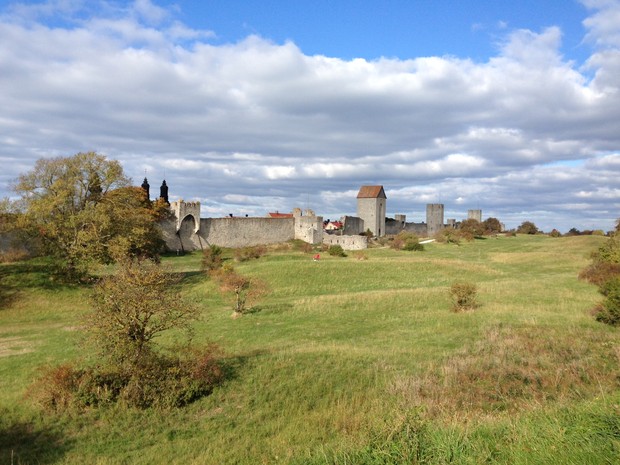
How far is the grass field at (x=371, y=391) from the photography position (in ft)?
21.9

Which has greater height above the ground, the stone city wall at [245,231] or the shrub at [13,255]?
the stone city wall at [245,231]

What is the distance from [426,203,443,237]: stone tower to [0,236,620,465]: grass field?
61765mm

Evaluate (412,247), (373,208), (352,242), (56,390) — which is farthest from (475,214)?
(56,390)

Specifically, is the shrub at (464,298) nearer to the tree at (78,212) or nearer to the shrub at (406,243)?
the tree at (78,212)

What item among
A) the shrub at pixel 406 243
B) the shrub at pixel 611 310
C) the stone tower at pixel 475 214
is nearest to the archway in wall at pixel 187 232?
the shrub at pixel 406 243

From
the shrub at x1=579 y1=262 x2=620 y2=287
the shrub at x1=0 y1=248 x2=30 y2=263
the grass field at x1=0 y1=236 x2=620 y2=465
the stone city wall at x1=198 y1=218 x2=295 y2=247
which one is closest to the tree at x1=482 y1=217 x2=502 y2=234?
the stone city wall at x1=198 y1=218 x2=295 y2=247

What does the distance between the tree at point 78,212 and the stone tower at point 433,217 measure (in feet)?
205

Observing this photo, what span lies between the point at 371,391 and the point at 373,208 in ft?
217

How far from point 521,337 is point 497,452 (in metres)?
9.70

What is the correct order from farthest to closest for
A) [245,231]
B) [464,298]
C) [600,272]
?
[245,231] < [600,272] < [464,298]

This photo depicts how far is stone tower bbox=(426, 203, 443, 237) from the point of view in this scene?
85375mm

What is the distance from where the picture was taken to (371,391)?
1078 cm

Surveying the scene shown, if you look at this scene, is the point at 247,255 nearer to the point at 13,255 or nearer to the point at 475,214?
the point at 13,255

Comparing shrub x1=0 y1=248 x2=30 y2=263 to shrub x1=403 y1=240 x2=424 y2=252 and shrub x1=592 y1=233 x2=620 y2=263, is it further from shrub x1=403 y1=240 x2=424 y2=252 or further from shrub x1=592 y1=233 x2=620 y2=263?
shrub x1=592 y1=233 x2=620 y2=263
